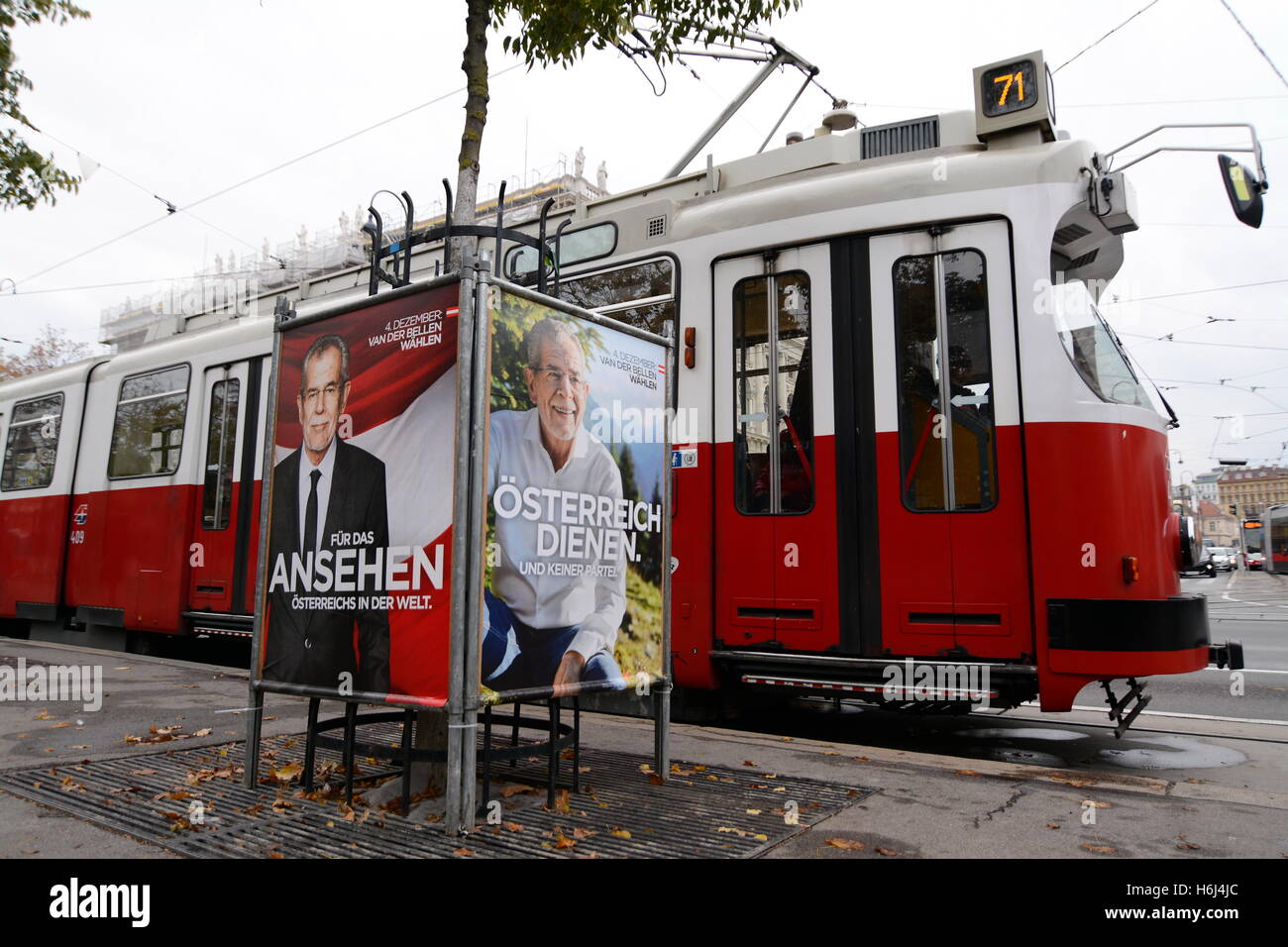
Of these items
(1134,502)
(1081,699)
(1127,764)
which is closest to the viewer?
(1134,502)

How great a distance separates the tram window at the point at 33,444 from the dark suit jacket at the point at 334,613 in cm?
924

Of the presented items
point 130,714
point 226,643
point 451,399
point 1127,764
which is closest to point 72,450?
point 226,643

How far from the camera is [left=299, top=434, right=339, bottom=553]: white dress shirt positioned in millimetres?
4457

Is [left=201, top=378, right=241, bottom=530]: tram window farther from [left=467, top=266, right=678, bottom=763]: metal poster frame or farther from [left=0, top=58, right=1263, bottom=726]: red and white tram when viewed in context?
[left=467, top=266, right=678, bottom=763]: metal poster frame

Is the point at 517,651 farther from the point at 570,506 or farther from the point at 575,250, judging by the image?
the point at 575,250

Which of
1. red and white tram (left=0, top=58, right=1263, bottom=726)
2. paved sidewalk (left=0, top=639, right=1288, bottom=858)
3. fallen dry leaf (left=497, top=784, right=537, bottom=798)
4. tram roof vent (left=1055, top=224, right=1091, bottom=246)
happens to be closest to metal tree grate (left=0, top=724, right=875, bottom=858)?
fallen dry leaf (left=497, top=784, right=537, bottom=798)

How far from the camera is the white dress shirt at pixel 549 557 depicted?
404cm

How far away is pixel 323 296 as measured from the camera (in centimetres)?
998

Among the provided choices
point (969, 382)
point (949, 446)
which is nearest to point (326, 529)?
point (949, 446)

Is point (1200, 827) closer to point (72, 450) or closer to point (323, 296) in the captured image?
point (323, 296)

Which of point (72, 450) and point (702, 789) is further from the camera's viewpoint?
point (72, 450)

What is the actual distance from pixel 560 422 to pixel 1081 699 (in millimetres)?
7733

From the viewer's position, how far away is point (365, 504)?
4293mm

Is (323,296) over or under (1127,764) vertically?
over
